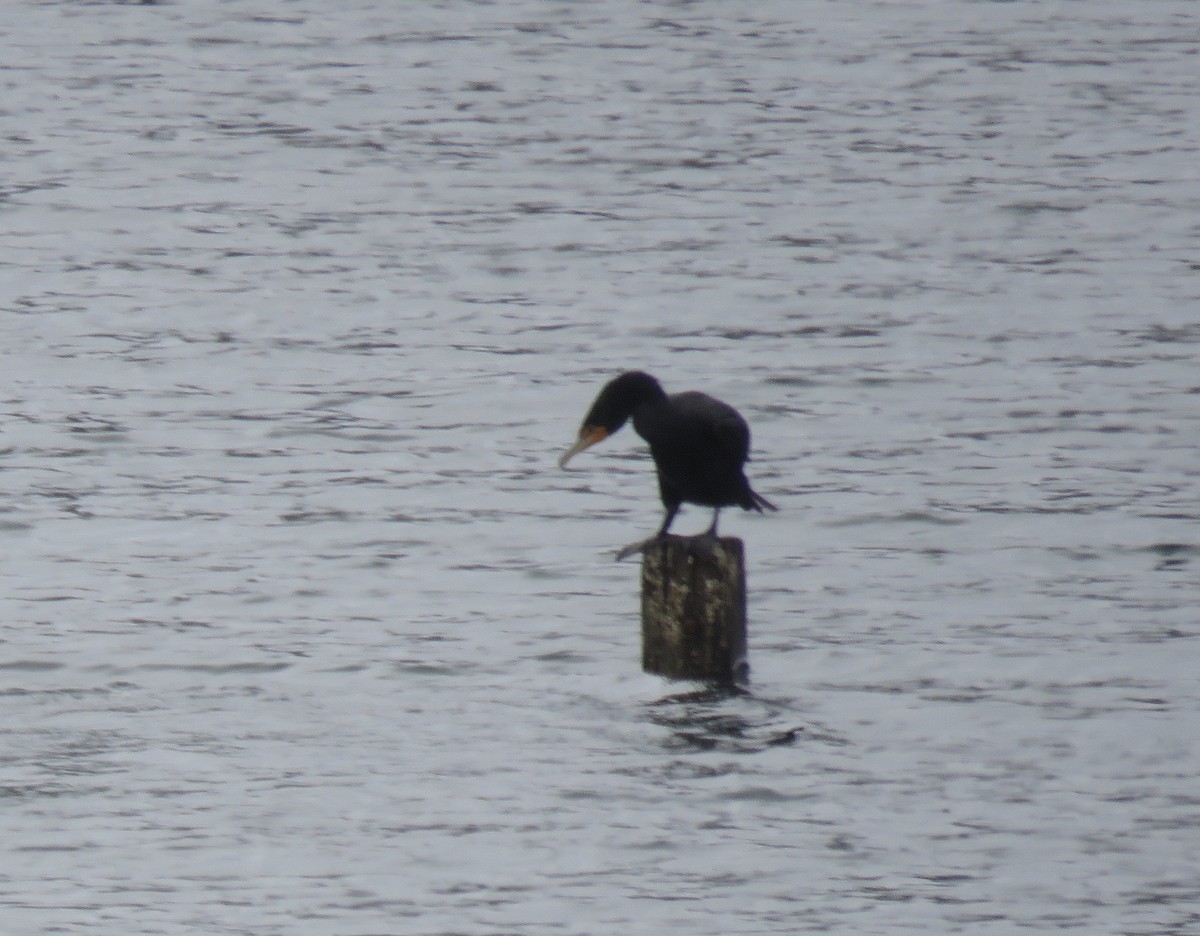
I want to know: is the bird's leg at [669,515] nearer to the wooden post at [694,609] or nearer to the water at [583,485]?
the wooden post at [694,609]

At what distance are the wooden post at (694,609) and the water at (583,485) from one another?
202 mm

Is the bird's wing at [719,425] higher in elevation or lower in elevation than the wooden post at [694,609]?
higher

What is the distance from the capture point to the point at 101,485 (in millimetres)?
13500

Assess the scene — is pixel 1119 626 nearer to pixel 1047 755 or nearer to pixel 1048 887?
pixel 1047 755

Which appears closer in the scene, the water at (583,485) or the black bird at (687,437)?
the water at (583,485)

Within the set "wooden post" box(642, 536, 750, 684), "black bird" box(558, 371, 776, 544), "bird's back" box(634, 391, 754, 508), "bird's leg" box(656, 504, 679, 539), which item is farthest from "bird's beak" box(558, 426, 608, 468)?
"wooden post" box(642, 536, 750, 684)

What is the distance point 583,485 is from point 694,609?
171 inches

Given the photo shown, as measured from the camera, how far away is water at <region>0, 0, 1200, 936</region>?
8.00m

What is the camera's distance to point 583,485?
13.6m

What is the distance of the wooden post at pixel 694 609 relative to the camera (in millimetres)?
9133

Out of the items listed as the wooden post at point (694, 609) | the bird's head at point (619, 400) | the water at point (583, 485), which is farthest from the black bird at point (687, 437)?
the water at point (583, 485)

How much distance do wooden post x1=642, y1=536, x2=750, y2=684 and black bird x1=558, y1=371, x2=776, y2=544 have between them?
0.23m

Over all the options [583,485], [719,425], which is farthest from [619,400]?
[583,485]

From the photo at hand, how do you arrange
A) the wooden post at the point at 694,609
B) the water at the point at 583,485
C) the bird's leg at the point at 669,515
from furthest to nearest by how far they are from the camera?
the bird's leg at the point at 669,515 → the wooden post at the point at 694,609 → the water at the point at 583,485
